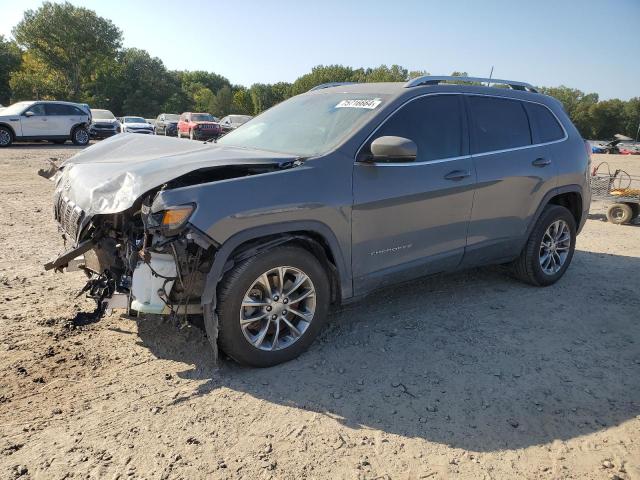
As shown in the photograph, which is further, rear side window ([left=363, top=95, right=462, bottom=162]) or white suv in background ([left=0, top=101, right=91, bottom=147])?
white suv in background ([left=0, top=101, right=91, bottom=147])

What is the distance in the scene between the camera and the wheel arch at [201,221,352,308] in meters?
2.92

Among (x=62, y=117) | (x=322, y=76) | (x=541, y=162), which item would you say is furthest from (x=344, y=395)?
(x=322, y=76)

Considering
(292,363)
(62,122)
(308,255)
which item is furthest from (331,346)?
(62,122)

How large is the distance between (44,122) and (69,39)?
44427 mm

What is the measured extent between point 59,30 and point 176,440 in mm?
65976

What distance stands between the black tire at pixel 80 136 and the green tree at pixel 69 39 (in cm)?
4364

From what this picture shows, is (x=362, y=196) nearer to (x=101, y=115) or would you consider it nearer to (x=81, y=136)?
(x=81, y=136)

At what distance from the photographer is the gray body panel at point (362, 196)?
9.80ft

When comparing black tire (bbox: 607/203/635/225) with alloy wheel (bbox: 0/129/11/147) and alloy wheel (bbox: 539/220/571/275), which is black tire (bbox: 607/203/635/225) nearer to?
alloy wheel (bbox: 539/220/571/275)

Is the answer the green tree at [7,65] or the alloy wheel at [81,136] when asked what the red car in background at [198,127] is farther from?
the green tree at [7,65]

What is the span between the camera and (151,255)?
296 centimetres

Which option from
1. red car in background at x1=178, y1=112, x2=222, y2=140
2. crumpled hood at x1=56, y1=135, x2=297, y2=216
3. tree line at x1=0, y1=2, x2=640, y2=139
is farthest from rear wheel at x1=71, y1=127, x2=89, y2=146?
tree line at x1=0, y1=2, x2=640, y2=139

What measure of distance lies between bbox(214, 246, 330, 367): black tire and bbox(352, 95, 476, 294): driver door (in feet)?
1.10

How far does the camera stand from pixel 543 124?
16.0ft
